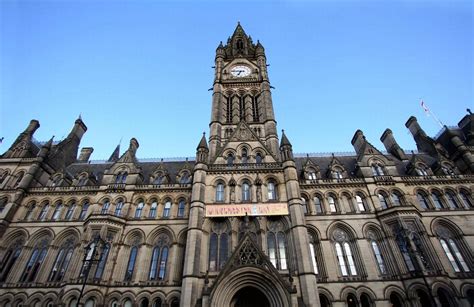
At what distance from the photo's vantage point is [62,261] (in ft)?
70.0

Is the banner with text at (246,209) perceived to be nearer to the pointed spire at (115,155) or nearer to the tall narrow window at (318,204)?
the tall narrow window at (318,204)

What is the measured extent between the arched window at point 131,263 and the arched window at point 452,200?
29.2 meters

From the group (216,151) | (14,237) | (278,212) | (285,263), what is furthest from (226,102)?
(14,237)

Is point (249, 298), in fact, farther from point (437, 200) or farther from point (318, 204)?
point (437, 200)

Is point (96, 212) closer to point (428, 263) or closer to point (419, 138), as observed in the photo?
point (428, 263)

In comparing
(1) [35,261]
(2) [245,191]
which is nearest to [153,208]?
(2) [245,191]

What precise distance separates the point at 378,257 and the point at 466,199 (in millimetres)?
11710

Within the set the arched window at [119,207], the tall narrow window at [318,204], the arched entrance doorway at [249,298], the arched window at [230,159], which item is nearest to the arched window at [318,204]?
the tall narrow window at [318,204]

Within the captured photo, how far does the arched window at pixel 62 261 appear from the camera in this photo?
808 inches

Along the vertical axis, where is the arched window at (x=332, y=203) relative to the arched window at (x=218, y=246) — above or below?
above

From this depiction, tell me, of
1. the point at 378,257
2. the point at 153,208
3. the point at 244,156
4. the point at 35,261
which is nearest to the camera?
the point at 378,257

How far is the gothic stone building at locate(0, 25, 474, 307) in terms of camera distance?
18078mm

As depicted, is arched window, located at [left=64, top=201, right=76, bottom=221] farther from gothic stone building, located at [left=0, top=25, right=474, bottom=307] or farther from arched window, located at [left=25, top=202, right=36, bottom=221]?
arched window, located at [left=25, top=202, right=36, bottom=221]

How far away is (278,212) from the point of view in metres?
20.7
